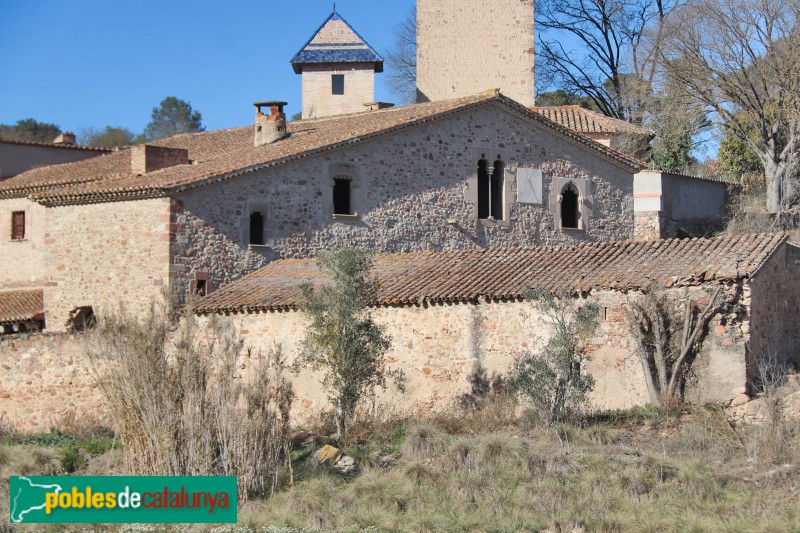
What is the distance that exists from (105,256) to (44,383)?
2.91m

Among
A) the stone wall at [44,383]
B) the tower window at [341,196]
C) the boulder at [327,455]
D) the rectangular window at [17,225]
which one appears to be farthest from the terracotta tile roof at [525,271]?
the rectangular window at [17,225]

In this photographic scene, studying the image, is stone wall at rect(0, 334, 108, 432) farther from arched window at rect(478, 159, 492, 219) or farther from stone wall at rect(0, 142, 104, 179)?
arched window at rect(478, 159, 492, 219)

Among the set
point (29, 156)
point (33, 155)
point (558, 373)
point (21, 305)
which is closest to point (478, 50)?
point (33, 155)

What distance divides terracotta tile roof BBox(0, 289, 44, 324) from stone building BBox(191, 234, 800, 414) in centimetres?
562

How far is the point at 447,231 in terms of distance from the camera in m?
24.9

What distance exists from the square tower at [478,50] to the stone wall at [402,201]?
7.48 metres

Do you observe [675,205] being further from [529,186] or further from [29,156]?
[29,156]

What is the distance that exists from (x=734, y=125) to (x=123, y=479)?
22910 millimetres

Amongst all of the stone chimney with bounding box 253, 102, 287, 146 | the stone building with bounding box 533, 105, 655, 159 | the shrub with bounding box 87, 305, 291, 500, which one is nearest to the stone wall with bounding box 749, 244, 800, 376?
the shrub with bounding box 87, 305, 291, 500

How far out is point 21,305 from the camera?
24.6 metres

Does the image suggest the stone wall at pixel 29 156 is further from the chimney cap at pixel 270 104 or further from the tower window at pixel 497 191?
the tower window at pixel 497 191

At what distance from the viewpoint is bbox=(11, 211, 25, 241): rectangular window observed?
27.4 meters

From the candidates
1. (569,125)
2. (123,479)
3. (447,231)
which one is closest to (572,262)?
(447,231)

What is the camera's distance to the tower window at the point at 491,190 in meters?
25.5
